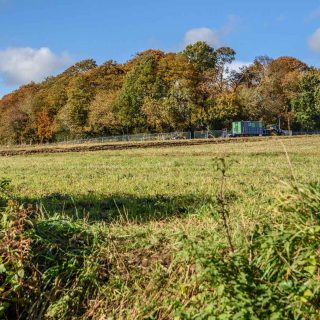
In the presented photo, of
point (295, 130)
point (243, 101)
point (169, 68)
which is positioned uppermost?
point (169, 68)

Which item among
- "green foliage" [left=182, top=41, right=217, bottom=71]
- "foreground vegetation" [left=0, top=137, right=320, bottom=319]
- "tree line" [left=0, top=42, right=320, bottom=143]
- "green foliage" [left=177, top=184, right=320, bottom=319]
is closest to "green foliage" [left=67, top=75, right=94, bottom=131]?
"tree line" [left=0, top=42, right=320, bottom=143]

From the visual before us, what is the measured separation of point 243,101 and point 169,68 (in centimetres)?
1421

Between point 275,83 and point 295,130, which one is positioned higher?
point 275,83

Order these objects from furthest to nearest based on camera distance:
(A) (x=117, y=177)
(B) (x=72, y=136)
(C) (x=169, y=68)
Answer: (B) (x=72, y=136) → (C) (x=169, y=68) → (A) (x=117, y=177)

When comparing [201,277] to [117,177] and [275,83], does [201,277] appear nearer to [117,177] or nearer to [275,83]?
[117,177]

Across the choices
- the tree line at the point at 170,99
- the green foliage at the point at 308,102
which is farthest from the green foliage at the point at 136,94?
the green foliage at the point at 308,102

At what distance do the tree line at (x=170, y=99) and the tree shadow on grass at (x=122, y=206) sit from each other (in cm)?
6514

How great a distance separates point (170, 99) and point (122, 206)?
220ft

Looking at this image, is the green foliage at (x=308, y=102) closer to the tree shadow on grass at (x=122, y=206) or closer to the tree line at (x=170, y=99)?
the tree line at (x=170, y=99)

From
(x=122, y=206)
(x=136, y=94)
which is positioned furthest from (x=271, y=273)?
(x=136, y=94)

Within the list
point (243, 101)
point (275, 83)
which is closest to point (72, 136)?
point (243, 101)

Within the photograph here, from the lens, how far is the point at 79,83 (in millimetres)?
96062

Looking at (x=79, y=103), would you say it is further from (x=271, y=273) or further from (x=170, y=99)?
(x=271, y=273)

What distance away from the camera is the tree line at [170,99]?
78.8m
